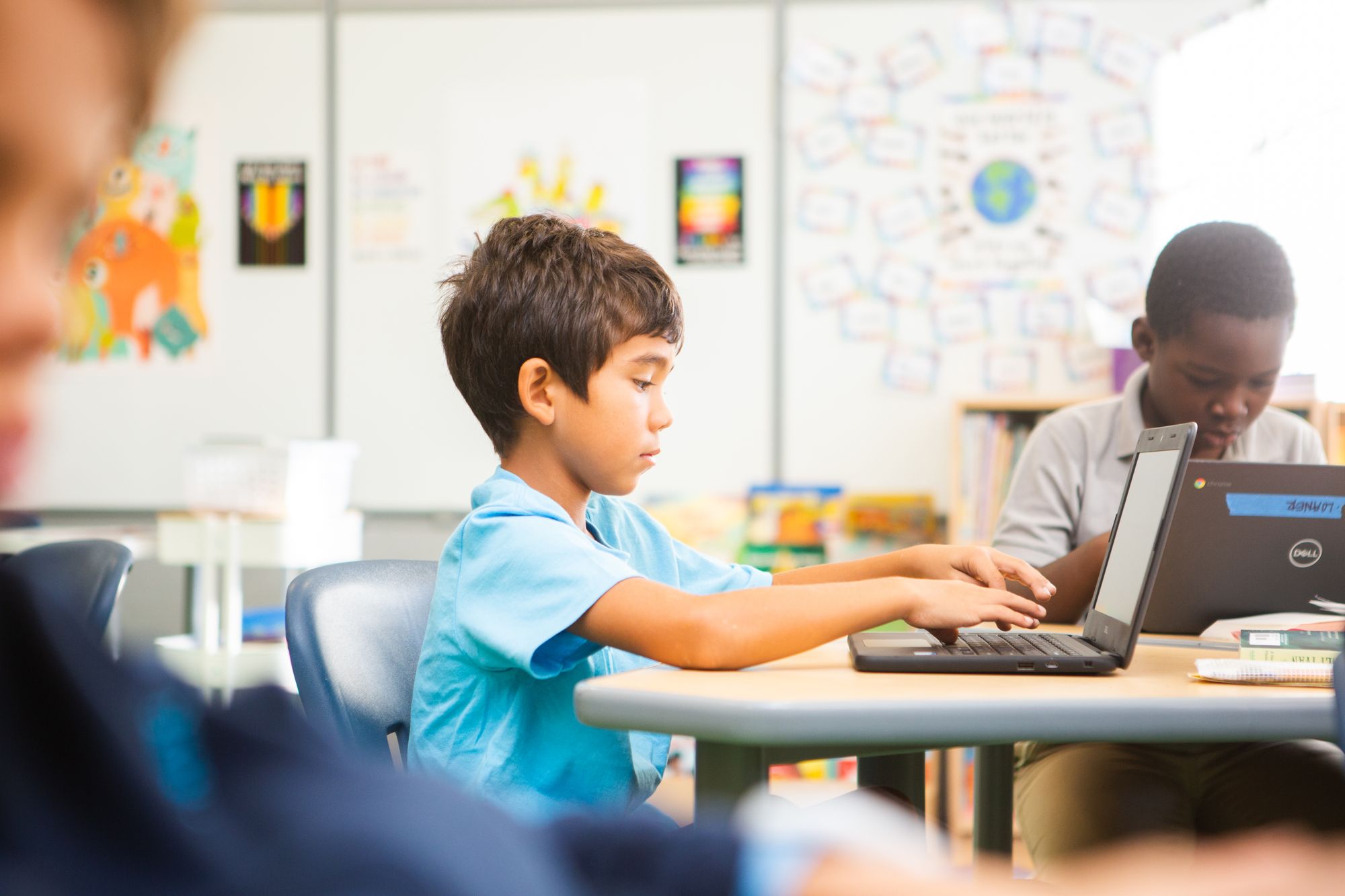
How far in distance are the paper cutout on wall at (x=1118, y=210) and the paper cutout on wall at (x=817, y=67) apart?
0.78m

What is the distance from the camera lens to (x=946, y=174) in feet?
10.4

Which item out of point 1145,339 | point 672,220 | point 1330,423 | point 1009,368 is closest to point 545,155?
point 672,220

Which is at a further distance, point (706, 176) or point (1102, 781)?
point (706, 176)

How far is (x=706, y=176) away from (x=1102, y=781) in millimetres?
2269

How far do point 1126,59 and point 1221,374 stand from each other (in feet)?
6.23

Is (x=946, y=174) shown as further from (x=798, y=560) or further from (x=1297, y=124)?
(x=798, y=560)

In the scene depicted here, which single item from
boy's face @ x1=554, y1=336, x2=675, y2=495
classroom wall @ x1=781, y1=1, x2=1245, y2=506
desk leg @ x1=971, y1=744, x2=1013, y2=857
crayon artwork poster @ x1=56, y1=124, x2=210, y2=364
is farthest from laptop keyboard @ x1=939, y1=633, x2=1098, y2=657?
crayon artwork poster @ x1=56, y1=124, x2=210, y2=364

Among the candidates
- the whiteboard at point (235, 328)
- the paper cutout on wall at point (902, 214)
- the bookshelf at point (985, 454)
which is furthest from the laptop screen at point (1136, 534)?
the whiteboard at point (235, 328)

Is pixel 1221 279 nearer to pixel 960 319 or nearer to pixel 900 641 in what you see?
pixel 900 641

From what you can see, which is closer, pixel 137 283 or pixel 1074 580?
pixel 1074 580

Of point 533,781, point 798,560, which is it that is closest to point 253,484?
point 798,560

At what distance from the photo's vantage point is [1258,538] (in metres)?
1.26

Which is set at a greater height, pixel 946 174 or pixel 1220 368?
pixel 946 174

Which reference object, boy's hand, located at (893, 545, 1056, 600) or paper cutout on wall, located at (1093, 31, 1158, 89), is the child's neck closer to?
boy's hand, located at (893, 545, 1056, 600)
